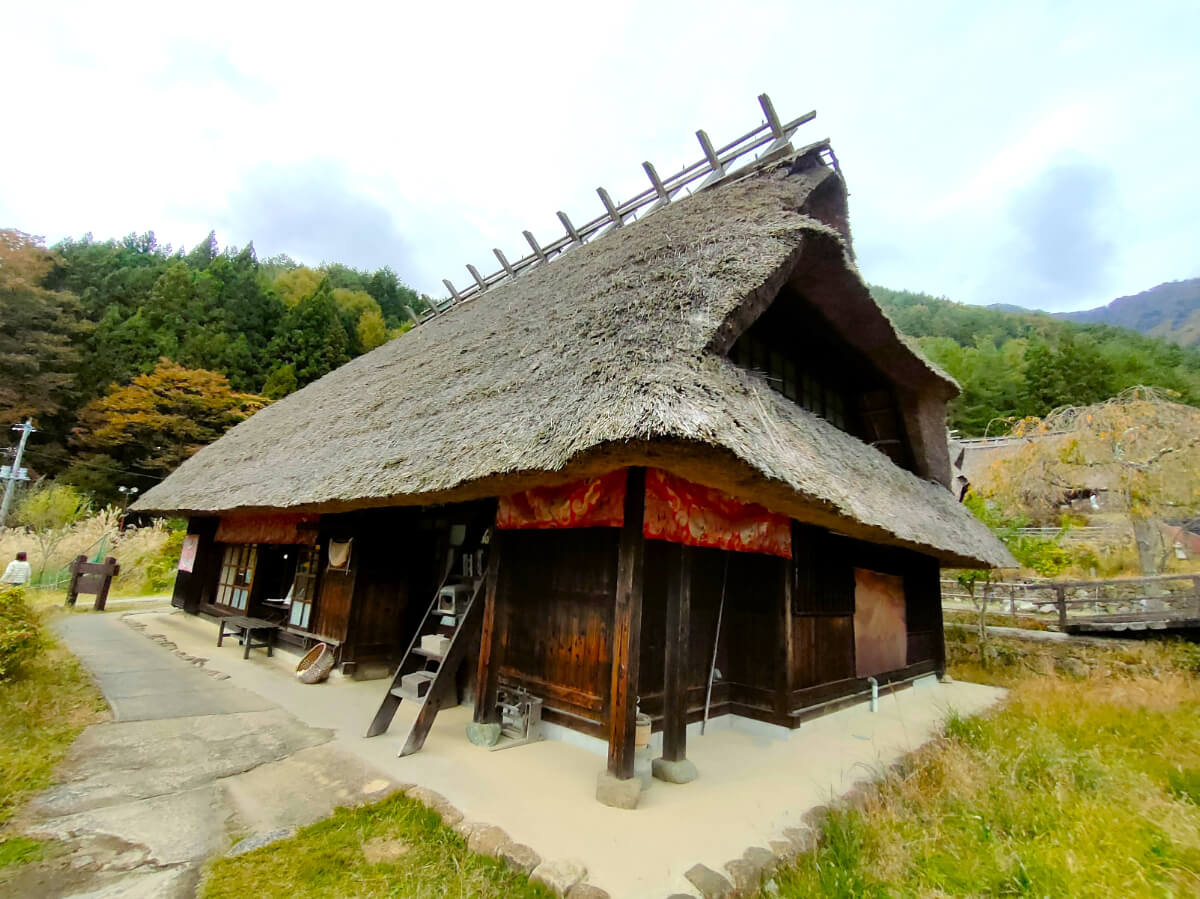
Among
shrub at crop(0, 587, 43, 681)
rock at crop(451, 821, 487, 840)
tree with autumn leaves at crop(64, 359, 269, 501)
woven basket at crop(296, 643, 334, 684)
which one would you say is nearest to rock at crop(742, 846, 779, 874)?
rock at crop(451, 821, 487, 840)

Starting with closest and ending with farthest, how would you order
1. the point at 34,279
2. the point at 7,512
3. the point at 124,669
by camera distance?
1. the point at 124,669
2. the point at 7,512
3. the point at 34,279

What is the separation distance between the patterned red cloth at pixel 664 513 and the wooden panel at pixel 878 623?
2249 mm

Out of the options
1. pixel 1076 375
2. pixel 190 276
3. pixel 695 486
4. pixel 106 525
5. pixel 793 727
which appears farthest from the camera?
pixel 190 276

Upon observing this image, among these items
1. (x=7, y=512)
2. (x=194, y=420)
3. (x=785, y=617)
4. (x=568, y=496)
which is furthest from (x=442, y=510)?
(x=194, y=420)

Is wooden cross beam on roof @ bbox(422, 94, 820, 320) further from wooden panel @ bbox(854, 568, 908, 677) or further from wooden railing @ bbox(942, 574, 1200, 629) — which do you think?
wooden railing @ bbox(942, 574, 1200, 629)

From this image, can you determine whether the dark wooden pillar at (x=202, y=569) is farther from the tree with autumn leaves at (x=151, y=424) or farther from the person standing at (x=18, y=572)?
the tree with autumn leaves at (x=151, y=424)

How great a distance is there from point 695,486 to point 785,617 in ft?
6.12

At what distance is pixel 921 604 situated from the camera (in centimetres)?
823

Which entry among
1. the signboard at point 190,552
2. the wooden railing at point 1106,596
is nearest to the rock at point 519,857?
the wooden railing at point 1106,596

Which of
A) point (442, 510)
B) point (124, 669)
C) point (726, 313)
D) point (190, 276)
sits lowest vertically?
point (124, 669)

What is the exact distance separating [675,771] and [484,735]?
157 cm

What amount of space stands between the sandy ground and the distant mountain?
100 metres

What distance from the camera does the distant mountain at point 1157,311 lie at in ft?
264

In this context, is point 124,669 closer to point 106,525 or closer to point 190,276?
Result: point 106,525
